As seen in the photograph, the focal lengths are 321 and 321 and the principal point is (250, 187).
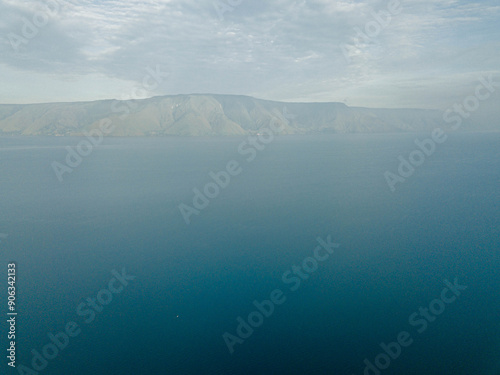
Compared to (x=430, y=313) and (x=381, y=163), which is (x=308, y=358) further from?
(x=381, y=163)

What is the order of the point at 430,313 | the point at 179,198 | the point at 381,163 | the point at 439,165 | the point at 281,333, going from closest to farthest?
the point at 281,333
the point at 430,313
the point at 179,198
the point at 439,165
the point at 381,163

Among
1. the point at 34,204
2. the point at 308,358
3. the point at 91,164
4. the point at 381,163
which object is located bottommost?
the point at 308,358

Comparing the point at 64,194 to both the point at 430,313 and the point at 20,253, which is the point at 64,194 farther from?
the point at 430,313

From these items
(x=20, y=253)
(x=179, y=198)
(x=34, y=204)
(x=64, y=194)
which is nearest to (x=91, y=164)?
(x=64, y=194)

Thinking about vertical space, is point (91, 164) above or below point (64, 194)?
above

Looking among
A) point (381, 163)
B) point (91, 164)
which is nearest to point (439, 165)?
point (381, 163)

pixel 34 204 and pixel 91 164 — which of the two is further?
pixel 91 164

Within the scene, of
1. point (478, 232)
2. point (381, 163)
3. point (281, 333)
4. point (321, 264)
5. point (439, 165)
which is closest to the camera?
point (281, 333)
